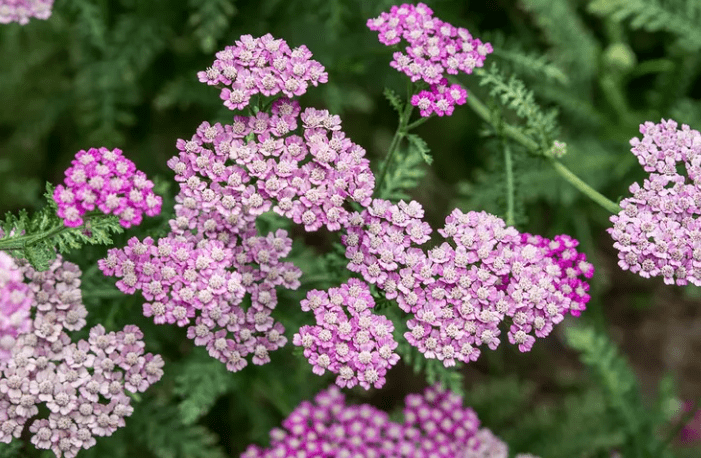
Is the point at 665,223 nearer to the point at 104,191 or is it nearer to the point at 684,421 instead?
the point at 684,421

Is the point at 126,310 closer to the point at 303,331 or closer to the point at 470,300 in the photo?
the point at 303,331

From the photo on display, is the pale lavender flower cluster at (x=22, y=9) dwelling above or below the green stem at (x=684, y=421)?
above

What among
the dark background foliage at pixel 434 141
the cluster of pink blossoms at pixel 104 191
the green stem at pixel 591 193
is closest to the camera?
the cluster of pink blossoms at pixel 104 191

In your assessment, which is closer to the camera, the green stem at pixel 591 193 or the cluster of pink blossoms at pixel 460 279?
the cluster of pink blossoms at pixel 460 279

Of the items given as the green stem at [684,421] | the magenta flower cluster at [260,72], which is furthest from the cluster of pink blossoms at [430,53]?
the green stem at [684,421]

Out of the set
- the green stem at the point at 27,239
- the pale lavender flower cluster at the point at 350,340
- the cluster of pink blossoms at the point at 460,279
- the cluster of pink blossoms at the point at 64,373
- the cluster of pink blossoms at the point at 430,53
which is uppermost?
the cluster of pink blossoms at the point at 430,53

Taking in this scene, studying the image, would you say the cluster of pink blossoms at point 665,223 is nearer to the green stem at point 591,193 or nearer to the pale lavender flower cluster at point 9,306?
the green stem at point 591,193

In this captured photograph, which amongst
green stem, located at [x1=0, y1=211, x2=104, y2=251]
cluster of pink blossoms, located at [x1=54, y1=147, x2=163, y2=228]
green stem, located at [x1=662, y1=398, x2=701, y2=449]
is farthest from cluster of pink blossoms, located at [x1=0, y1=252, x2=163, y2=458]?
green stem, located at [x1=662, y1=398, x2=701, y2=449]
